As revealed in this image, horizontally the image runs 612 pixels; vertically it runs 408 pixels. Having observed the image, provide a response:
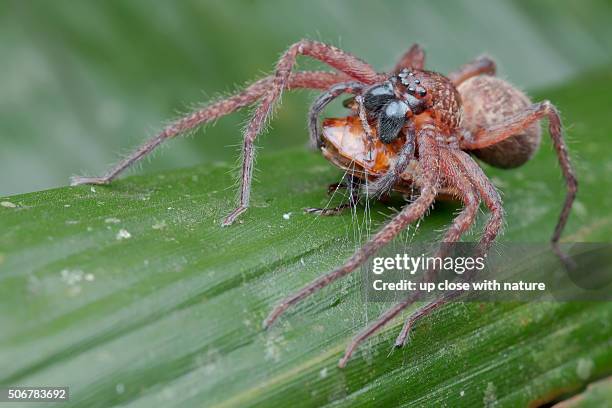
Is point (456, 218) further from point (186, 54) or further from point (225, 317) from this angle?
point (186, 54)

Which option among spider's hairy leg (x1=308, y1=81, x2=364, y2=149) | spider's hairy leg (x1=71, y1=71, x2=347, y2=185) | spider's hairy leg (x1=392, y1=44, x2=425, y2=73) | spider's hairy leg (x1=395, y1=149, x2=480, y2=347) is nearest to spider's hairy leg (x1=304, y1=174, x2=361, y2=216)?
spider's hairy leg (x1=308, y1=81, x2=364, y2=149)

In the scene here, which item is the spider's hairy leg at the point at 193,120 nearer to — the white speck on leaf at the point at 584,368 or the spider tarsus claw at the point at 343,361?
the spider tarsus claw at the point at 343,361

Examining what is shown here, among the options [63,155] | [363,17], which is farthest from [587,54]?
[63,155]

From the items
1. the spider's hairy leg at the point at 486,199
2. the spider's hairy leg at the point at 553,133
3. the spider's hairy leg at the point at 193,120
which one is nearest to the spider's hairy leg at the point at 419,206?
the spider's hairy leg at the point at 486,199

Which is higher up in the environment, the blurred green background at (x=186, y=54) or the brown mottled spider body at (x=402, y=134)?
the blurred green background at (x=186, y=54)

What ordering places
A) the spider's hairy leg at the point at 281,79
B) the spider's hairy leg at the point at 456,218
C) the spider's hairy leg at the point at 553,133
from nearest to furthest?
the spider's hairy leg at the point at 456,218, the spider's hairy leg at the point at 281,79, the spider's hairy leg at the point at 553,133

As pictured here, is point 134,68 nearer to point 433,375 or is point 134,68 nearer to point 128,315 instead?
point 128,315
